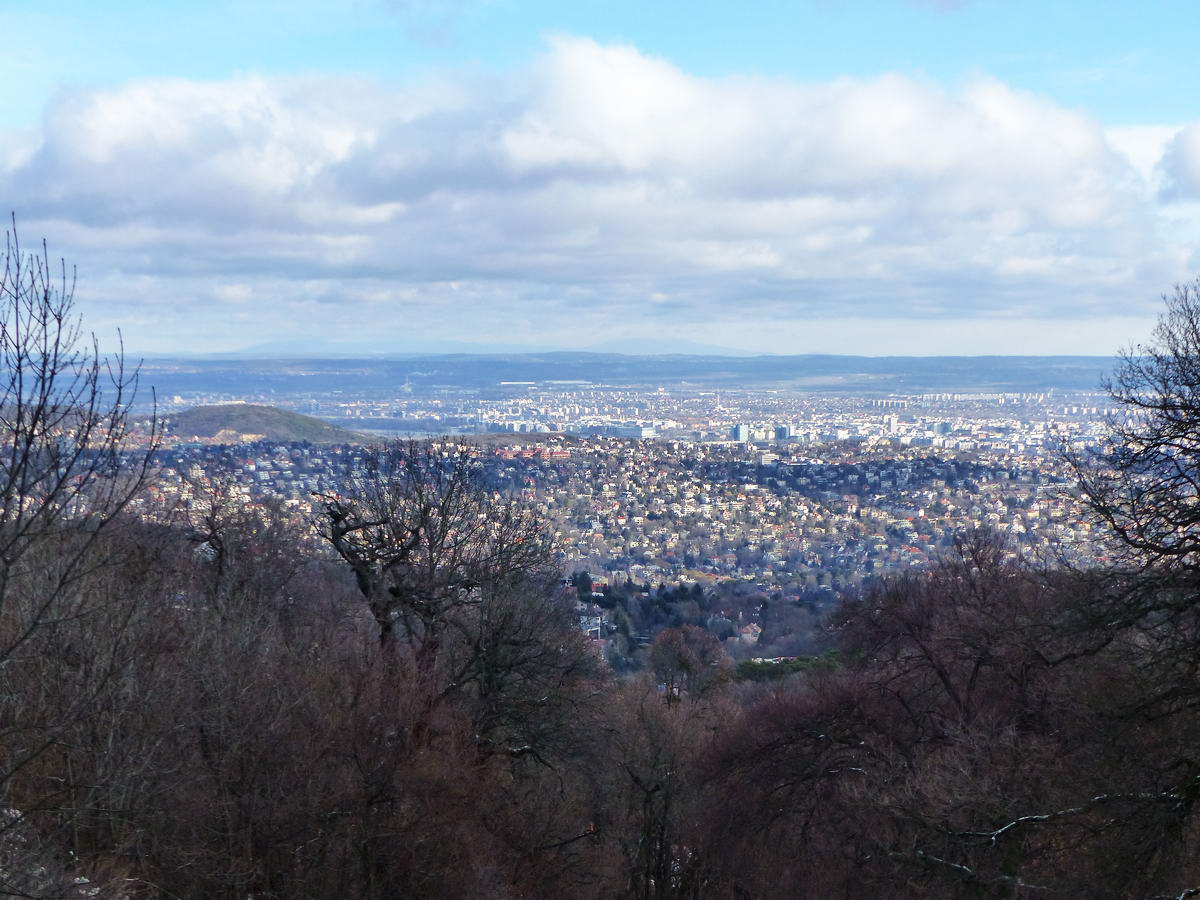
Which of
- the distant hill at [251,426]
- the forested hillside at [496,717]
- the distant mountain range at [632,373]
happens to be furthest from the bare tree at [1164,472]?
the distant mountain range at [632,373]

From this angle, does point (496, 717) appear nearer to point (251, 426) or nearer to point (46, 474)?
point (46, 474)

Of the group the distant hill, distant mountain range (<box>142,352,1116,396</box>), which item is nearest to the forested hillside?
the distant hill

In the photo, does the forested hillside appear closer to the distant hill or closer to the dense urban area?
the dense urban area

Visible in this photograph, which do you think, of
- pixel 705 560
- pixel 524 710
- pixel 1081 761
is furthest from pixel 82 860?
pixel 705 560

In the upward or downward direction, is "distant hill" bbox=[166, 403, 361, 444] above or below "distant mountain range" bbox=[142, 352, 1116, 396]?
below

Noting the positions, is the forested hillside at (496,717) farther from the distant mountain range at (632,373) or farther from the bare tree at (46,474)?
the distant mountain range at (632,373)

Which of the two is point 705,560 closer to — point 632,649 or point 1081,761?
point 632,649

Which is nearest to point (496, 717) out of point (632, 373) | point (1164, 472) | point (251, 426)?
point (1164, 472)
